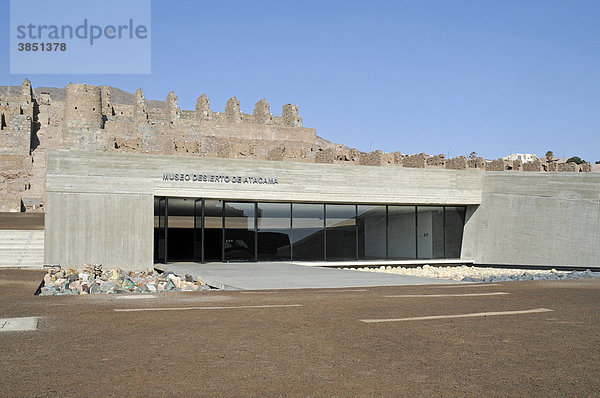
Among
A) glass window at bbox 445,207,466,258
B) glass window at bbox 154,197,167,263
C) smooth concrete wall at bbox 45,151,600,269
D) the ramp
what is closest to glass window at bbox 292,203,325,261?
smooth concrete wall at bbox 45,151,600,269

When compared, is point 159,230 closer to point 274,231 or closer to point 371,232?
point 274,231

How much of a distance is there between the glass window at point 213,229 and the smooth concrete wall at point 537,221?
1151cm

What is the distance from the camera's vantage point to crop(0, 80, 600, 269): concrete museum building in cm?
2078

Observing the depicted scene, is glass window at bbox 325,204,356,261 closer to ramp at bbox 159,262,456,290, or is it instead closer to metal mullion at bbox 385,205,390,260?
metal mullion at bbox 385,205,390,260

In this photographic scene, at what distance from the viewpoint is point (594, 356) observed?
5926mm

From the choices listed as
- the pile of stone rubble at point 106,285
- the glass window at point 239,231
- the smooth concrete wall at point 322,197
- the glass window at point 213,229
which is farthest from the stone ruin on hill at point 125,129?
the pile of stone rubble at point 106,285

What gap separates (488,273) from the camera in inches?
888

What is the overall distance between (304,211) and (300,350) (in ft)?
60.2

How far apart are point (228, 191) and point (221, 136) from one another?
43.0 metres

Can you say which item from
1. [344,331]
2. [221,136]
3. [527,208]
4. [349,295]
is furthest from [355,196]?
[221,136]

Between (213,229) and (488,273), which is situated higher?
(213,229)

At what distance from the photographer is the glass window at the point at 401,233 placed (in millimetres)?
26281

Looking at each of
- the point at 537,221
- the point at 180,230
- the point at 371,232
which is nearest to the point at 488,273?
the point at 537,221

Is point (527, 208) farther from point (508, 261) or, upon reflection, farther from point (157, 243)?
point (157, 243)
